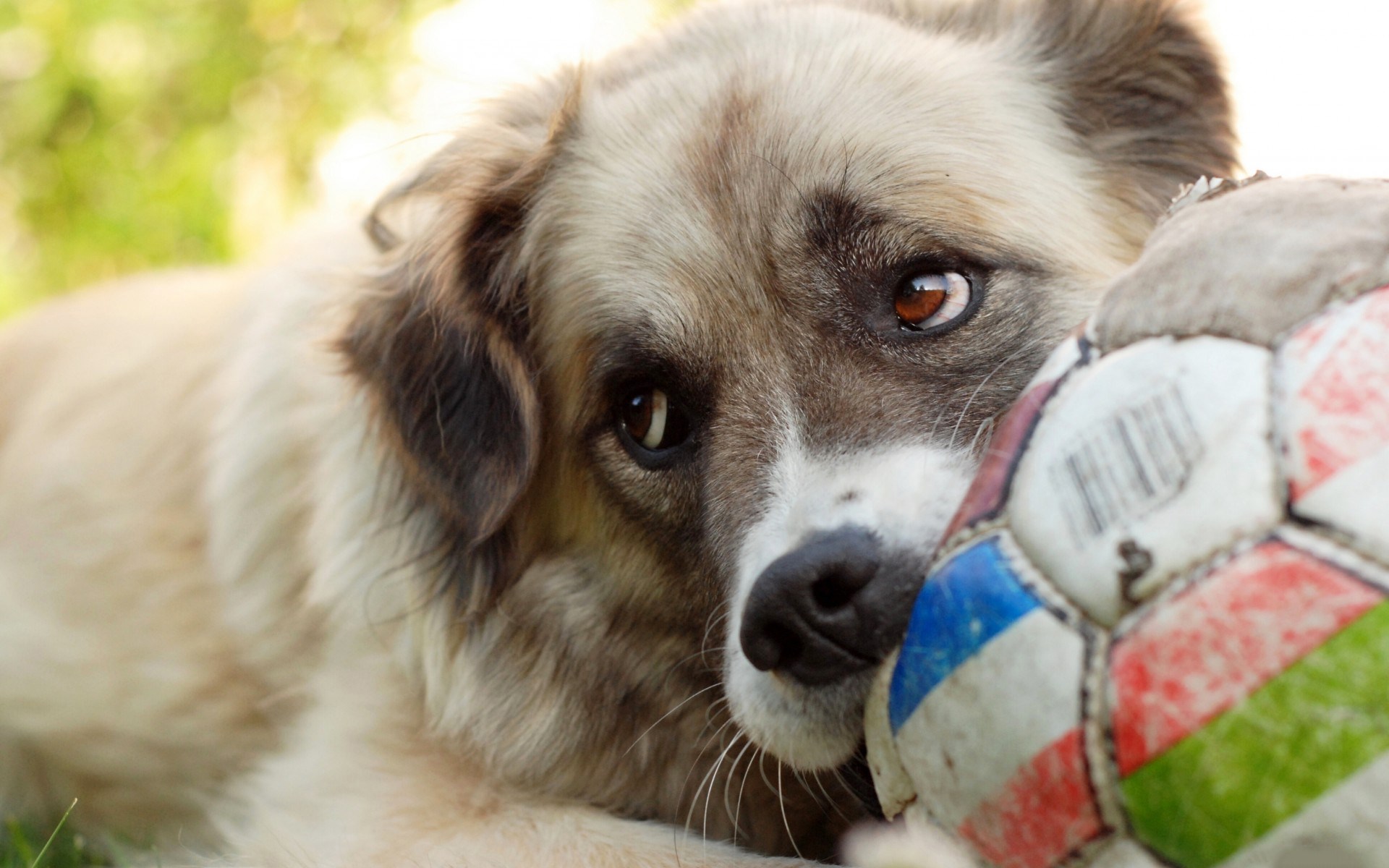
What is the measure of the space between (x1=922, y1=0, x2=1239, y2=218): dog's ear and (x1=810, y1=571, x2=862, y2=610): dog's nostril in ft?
4.34

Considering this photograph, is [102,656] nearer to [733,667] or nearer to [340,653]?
[340,653]

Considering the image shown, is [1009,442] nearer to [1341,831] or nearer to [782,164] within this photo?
[1341,831]

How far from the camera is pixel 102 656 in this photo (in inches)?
142

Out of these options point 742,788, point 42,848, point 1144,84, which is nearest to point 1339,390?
point 742,788

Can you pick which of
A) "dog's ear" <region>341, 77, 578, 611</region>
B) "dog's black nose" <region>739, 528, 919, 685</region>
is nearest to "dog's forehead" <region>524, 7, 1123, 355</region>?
"dog's ear" <region>341, 77, 578, 611</region>

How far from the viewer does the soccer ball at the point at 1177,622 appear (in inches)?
53.0

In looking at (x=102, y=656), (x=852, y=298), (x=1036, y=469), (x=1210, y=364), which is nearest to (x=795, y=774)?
(x=852, y=298)

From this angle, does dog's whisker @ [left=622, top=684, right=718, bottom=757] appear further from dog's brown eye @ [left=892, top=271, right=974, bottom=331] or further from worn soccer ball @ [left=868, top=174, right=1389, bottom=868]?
worn soccer ball @ [left=868, top=174, right=1389, bottom=868]

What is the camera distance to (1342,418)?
1461mm

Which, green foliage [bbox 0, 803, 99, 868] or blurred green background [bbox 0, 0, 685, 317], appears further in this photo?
blurred green background [bbox 0, 0, 685, 317]

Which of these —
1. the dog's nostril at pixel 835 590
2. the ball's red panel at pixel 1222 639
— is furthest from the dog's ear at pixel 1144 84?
the ball's red panel at pixel 1222 639

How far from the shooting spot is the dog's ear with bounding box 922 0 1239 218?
2.74 metres

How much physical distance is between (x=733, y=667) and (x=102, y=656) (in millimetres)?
2154

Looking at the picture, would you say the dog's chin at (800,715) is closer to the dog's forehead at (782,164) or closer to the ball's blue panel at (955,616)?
the ball's blue panel at (955,616)
